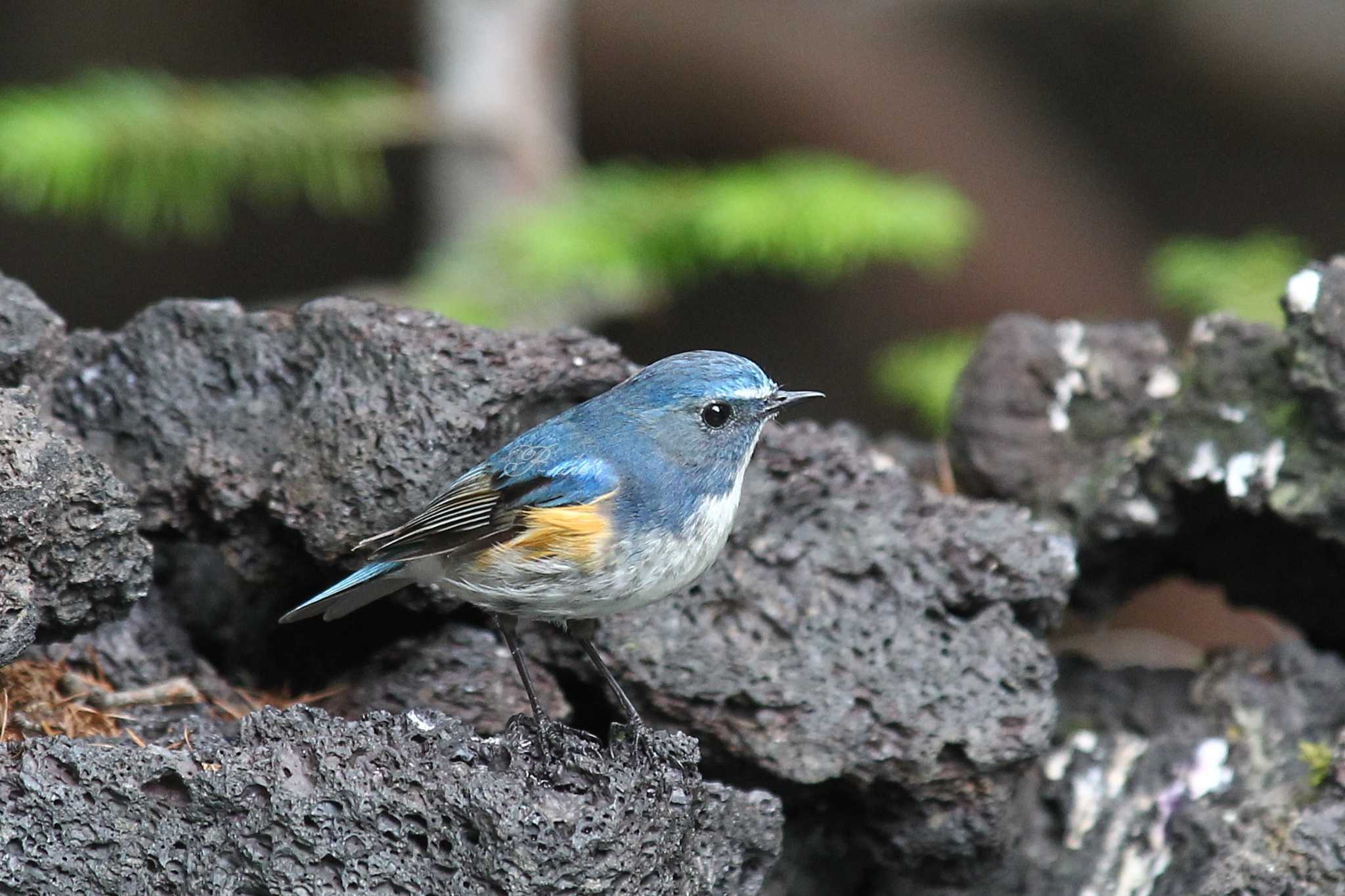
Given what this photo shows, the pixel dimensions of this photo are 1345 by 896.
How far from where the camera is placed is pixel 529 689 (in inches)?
122

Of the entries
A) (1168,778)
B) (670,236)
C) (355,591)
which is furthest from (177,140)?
(1168,778)

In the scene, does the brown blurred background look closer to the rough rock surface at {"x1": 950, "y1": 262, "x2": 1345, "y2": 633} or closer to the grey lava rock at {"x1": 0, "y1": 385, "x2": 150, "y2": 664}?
the rough rock surface at {"x1": 950, "y1": 262, "x2": 1345, "y2": 633}

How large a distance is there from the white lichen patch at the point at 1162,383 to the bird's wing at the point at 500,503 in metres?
1.77

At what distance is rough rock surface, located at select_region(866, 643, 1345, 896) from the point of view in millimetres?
3443

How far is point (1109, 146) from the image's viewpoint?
9.43 metres

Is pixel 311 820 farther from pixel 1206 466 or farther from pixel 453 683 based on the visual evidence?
pixel 1206 466

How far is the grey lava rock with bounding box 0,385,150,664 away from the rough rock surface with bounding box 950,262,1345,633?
93.6 inches

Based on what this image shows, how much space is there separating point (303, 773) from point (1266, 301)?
4449 millimetres

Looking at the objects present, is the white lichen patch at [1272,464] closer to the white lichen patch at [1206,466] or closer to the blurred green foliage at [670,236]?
the white lichen patch at [1206,466]

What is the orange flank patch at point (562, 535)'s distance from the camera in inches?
118

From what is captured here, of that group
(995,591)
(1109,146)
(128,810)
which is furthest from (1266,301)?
(128,810)

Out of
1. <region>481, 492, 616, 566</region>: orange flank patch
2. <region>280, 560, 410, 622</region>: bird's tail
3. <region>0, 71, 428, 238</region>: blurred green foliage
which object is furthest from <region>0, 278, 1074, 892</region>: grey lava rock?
<region>0, 71, 428, 238</region>: blurred green foliage

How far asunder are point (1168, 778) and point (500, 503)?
75.2 inches

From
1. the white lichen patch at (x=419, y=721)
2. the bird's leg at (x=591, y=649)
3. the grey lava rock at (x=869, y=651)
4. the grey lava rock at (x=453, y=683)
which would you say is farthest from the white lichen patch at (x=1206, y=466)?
the white lichen patch at (x=419, y=721)
